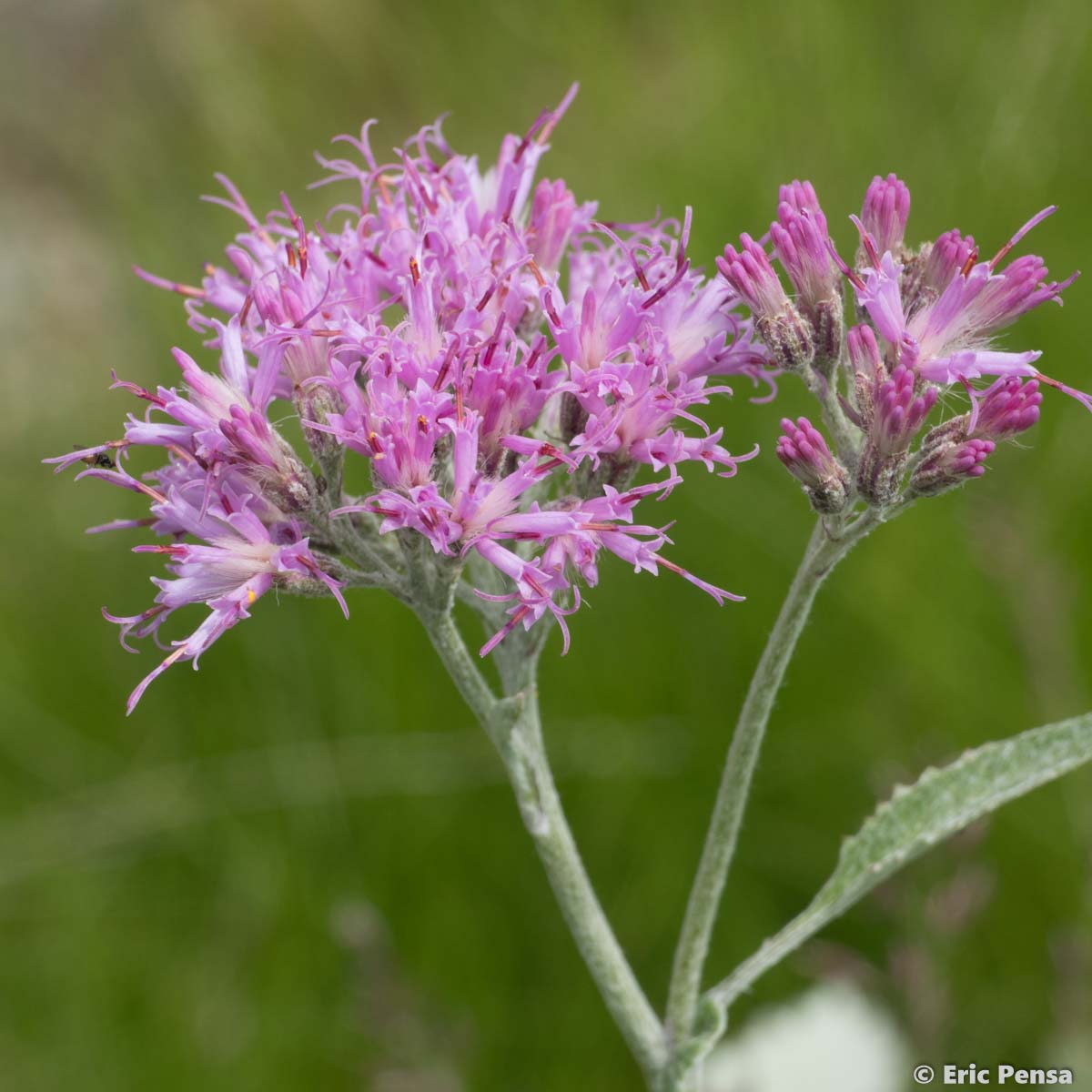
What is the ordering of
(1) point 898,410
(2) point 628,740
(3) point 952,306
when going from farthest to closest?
(2) point 628,740, (3) point 952,306, (1) point 898,410

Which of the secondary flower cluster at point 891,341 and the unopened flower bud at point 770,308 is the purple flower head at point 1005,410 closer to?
the secondary flower cluster at point 891,341

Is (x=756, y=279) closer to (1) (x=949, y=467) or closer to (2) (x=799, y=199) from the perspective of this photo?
(2) (x=799, y=199)

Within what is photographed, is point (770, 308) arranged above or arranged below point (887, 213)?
below

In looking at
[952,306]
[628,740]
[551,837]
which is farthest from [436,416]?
[628,740]

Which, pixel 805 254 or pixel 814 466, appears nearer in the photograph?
pixel 814 466

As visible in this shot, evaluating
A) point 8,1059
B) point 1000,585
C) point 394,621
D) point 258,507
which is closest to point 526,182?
point 258,507

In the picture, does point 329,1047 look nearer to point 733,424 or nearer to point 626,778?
point 626,778

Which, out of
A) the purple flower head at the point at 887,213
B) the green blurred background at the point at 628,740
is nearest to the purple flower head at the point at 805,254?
the purple flower head at the point at 887,213
